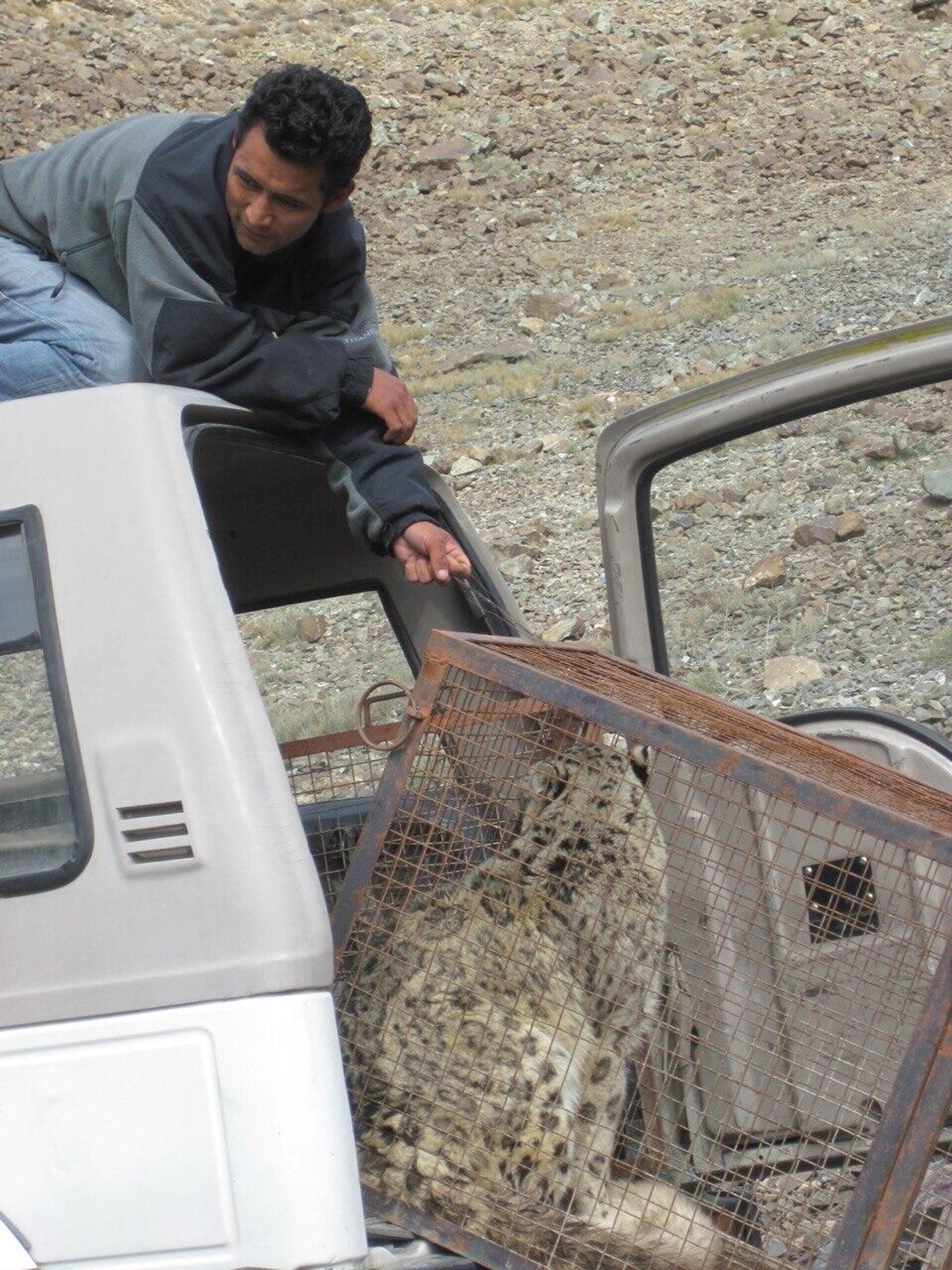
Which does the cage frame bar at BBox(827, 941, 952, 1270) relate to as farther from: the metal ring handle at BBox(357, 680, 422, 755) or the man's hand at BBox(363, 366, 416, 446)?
the man's hand at BBox(363, 366, 416, 446)

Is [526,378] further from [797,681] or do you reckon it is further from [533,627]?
[797,681]

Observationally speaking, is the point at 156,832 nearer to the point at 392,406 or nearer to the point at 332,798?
the point at 392,406

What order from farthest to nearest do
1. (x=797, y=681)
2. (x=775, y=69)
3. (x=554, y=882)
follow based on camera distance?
(x=775, y=69), (x=797, y=681), (x=554, y=882)

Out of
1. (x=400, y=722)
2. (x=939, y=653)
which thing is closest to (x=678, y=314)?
(x=939, y=653)

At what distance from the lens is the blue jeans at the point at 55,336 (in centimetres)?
281

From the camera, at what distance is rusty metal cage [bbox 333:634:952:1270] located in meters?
2.13

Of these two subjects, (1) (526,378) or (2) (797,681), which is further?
(1) (526,378)

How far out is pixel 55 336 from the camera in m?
2.84

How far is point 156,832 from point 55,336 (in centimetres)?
133

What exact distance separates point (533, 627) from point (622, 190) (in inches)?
500

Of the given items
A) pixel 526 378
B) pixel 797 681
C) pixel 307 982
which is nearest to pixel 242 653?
pixel 307 982

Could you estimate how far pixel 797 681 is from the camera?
26.3 ft

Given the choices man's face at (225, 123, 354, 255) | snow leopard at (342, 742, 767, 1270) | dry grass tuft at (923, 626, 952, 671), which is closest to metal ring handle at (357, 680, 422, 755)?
snow leopard at (342, 742, 767, 1270)

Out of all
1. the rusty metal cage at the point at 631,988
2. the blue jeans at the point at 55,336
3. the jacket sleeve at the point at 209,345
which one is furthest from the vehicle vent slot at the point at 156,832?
the blue jeans at the point at 55,336
